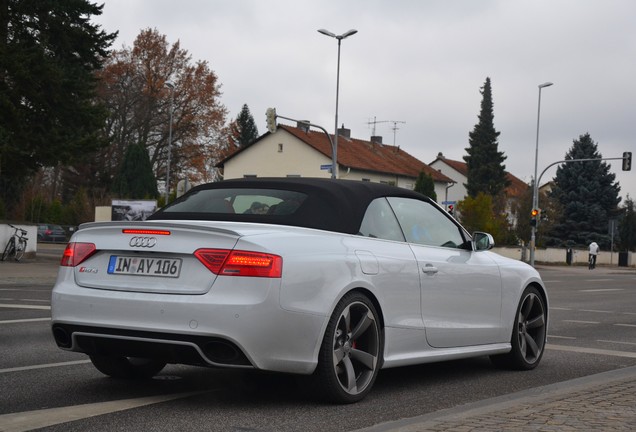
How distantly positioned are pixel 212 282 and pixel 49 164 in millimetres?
26606

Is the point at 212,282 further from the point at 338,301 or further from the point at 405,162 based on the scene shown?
the point at 405,162

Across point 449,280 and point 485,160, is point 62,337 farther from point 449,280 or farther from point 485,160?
point 485,160

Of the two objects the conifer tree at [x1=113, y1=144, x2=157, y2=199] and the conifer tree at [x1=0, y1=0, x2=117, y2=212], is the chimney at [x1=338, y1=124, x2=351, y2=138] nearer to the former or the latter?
the conifer tree at [x1=113, y1=144, x2=157, y2=199]

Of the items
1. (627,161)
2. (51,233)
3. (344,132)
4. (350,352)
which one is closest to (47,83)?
(350,352)

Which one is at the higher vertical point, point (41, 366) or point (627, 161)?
point (627, 161)

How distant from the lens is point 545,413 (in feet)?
19.9

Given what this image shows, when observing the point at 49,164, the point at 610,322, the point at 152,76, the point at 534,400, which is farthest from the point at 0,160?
the point at 152,76

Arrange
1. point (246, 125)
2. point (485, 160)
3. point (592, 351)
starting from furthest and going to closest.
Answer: point (246, 125) < point (485, 160) < point (592, 351)

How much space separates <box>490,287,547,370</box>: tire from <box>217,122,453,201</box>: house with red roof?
65213 mm

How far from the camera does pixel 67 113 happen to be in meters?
32.3

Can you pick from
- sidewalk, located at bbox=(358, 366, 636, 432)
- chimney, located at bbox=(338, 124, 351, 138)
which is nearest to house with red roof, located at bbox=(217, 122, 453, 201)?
Answer: chimney, located at bbox=(338, 124, 351, 138)

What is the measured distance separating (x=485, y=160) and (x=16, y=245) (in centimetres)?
8341

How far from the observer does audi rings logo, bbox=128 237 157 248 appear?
6328 millimetres

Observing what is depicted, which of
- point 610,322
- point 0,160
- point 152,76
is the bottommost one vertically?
point 610,322
